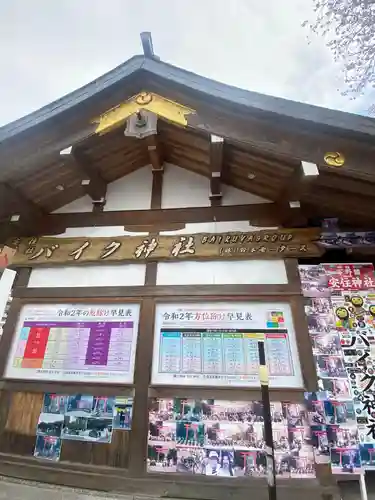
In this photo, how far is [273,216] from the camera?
4.55 metres

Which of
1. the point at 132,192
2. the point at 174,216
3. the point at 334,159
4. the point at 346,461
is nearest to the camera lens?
the point at 346,461

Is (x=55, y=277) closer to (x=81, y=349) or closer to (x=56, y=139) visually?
(x=81, y=349)

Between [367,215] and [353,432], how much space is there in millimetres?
2771

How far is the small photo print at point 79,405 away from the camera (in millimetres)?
3865

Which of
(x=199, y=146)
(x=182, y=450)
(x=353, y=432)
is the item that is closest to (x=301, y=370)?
(x=353, y=432)

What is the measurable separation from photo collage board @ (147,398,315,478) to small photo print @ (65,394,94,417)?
84cm

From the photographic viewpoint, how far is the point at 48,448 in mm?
3816

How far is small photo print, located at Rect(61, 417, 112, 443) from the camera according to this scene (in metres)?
3.73

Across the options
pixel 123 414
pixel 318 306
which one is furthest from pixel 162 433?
pixel 318 306

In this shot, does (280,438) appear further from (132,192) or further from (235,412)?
(132,192)

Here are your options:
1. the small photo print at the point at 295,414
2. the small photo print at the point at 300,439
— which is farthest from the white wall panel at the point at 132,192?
the small photo print at the point at 300,439

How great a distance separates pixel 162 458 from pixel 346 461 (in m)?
2.11

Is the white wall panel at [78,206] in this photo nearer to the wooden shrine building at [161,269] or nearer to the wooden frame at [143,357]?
the wooden shrine building at [161,269]

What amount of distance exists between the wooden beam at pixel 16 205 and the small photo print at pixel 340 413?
5028 millimetres
